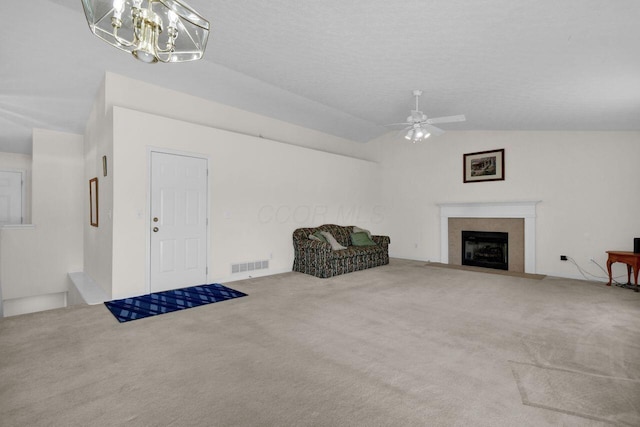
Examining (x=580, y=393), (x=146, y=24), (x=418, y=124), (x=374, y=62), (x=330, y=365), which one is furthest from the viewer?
(x=418, y=124)

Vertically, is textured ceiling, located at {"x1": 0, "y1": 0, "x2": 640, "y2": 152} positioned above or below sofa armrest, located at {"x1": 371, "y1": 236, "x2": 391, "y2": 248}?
above

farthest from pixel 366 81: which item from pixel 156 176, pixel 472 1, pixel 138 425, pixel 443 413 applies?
pixel 138 425

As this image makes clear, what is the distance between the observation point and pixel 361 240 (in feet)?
21.8

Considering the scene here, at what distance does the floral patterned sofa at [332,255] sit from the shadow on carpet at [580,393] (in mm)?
3422

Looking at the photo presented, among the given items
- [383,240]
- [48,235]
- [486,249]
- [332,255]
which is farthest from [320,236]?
[48,235]

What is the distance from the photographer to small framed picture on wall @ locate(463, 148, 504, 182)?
624cm

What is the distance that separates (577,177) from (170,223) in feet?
22.6

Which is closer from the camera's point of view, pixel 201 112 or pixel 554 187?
pixel 201 112

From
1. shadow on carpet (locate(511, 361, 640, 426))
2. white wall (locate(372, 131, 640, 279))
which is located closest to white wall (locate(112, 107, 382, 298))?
white wall (locate(372, 131, 640, 279))

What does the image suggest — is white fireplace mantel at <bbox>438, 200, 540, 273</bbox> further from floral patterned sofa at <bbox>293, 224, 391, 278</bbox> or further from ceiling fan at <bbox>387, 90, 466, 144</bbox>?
ceiling fan at <bbox>387, 90, 466, 144</bbox>

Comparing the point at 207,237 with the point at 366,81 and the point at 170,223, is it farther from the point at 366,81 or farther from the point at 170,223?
the point at 366,81

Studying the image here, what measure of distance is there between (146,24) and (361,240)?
217 inches

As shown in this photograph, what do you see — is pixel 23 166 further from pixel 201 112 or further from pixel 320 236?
pixel 320 236

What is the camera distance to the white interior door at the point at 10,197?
6406 mm
